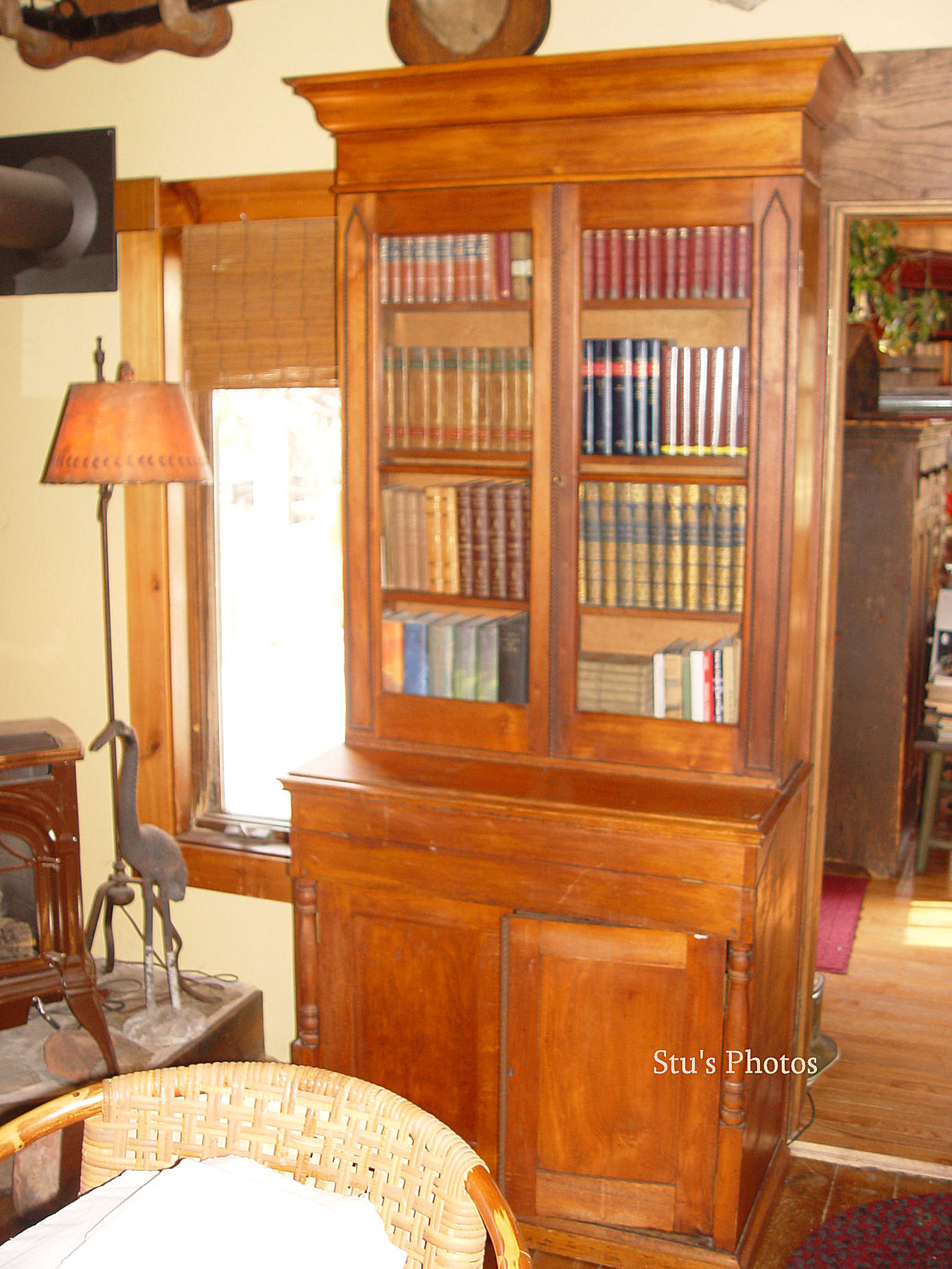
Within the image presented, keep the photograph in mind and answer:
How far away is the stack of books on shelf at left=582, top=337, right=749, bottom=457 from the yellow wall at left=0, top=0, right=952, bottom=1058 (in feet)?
2.48

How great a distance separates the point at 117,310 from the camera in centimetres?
331

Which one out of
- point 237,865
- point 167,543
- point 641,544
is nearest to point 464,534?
point 641,544

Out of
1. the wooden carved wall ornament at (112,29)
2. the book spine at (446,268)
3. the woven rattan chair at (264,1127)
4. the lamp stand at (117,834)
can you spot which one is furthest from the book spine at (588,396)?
the woven rattan chair at (264,1127)

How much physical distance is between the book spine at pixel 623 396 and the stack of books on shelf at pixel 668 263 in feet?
0.35

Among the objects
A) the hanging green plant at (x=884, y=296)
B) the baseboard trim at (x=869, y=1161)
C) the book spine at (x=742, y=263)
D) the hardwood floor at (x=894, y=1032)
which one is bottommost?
the baseboard trim at (x=869, y=1161)

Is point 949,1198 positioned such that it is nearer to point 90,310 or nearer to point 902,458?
point 902,458

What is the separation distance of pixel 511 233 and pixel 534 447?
1.53 ft

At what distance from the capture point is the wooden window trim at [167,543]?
10.3 ft

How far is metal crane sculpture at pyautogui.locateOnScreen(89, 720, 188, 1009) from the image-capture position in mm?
2920

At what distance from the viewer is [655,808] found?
245cm

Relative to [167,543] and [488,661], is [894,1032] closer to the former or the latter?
[488,661]

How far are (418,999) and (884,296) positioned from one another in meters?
3.18

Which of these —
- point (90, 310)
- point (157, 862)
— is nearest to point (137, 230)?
point (90, 310)

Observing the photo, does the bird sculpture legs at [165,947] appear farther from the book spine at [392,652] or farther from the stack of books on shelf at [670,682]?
the stack of books on shelf at [670,682]
